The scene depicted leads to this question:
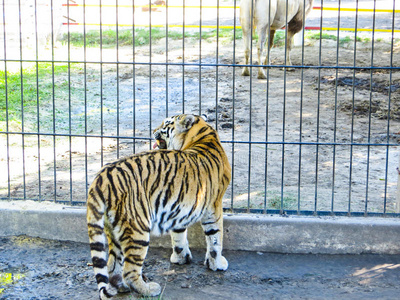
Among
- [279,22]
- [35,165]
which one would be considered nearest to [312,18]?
[279,22]

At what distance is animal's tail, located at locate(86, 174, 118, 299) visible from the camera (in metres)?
3.71

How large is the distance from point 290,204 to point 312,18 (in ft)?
49.2

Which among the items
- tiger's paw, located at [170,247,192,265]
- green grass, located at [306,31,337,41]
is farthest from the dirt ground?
green grass, located at [306,31,337,41]

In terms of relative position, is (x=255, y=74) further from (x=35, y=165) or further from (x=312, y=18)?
(x=312, y=18)

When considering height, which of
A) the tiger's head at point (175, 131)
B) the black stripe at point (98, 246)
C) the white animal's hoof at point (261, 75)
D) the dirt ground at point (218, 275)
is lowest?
the dirt ground at point (218, 275)

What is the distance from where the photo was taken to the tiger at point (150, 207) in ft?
12.8

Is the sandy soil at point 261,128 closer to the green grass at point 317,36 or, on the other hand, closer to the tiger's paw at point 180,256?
the green grass at point 317,36

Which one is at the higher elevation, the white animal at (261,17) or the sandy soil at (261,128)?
the white animal at (261,17)

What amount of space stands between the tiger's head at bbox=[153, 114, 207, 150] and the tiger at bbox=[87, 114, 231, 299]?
0.11 feet

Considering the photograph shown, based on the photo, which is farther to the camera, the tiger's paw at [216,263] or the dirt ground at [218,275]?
the tiger's paw at [216,263]

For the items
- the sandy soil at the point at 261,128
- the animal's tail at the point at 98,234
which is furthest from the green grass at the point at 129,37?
the animal's tail at the point at 98,234

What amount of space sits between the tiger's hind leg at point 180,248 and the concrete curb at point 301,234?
1.08ft

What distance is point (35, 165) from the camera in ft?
23.2

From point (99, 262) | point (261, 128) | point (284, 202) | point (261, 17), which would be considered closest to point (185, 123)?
point (284, 202)
